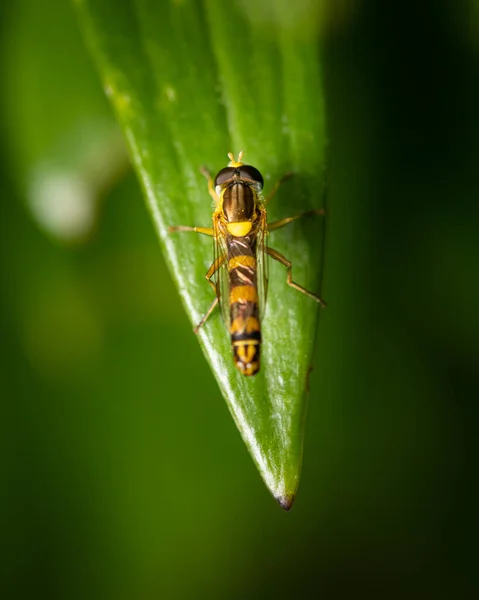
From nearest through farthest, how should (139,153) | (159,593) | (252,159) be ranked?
1. (139,153)
2. (252,159)
3. (159,593)

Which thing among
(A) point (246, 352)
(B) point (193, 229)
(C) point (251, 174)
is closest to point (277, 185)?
(C) point (251, 174)

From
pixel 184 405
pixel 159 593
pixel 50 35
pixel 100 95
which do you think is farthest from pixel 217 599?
pixel 50 35

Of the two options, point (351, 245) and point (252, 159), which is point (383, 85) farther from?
point (252, 159)

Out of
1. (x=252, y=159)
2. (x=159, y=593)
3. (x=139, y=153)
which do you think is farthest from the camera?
(x=159, y=593)

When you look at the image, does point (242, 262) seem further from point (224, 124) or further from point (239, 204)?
point (224, 124)

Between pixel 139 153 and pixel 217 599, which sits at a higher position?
pixel 139 153

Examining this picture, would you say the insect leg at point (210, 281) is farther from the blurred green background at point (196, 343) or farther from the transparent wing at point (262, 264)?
the blurred green background at point (196, 343)

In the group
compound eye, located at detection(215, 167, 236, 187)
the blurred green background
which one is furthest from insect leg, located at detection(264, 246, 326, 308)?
the blurred green background

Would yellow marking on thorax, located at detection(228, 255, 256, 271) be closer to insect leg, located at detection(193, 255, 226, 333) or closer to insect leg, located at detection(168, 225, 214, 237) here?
insect leg, located at detection(193, 255, 226, 333)
